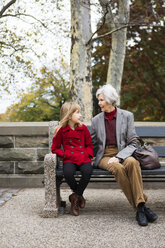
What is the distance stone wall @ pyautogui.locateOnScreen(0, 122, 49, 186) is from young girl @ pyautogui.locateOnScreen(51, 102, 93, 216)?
5.24ft

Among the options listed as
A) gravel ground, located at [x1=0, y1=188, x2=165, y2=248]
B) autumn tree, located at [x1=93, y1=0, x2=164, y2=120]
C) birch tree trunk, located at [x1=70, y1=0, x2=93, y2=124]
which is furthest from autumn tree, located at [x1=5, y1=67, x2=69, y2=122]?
gravel ground, located at [x1=0, y1=188, x2=165, y2=248]

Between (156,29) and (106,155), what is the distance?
15128 mm

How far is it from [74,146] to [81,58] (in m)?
4.13

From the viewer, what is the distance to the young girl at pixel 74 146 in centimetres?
416

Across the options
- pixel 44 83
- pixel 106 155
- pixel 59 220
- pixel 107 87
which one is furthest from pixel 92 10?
pixel 44 83

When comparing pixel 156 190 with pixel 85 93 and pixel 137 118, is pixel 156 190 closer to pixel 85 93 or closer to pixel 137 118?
pixel 85 93

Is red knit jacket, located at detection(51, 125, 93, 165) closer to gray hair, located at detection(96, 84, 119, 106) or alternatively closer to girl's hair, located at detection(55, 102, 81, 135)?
girl's hair, located at detection(55, 102, 81, 135)

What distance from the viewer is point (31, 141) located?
5.91m

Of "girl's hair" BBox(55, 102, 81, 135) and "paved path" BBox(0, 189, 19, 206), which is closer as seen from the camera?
"girl's hair" BBox(55, 102, 81, 135)

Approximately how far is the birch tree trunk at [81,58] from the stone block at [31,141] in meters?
2.26

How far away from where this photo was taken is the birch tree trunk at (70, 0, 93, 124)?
7.82 m

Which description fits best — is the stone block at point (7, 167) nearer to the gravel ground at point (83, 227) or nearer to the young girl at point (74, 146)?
the gravel ground at point (83, 227)

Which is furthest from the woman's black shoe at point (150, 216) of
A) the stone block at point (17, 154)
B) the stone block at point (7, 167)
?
the stone block at point (7, 167)

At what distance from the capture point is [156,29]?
18094 millimetres
